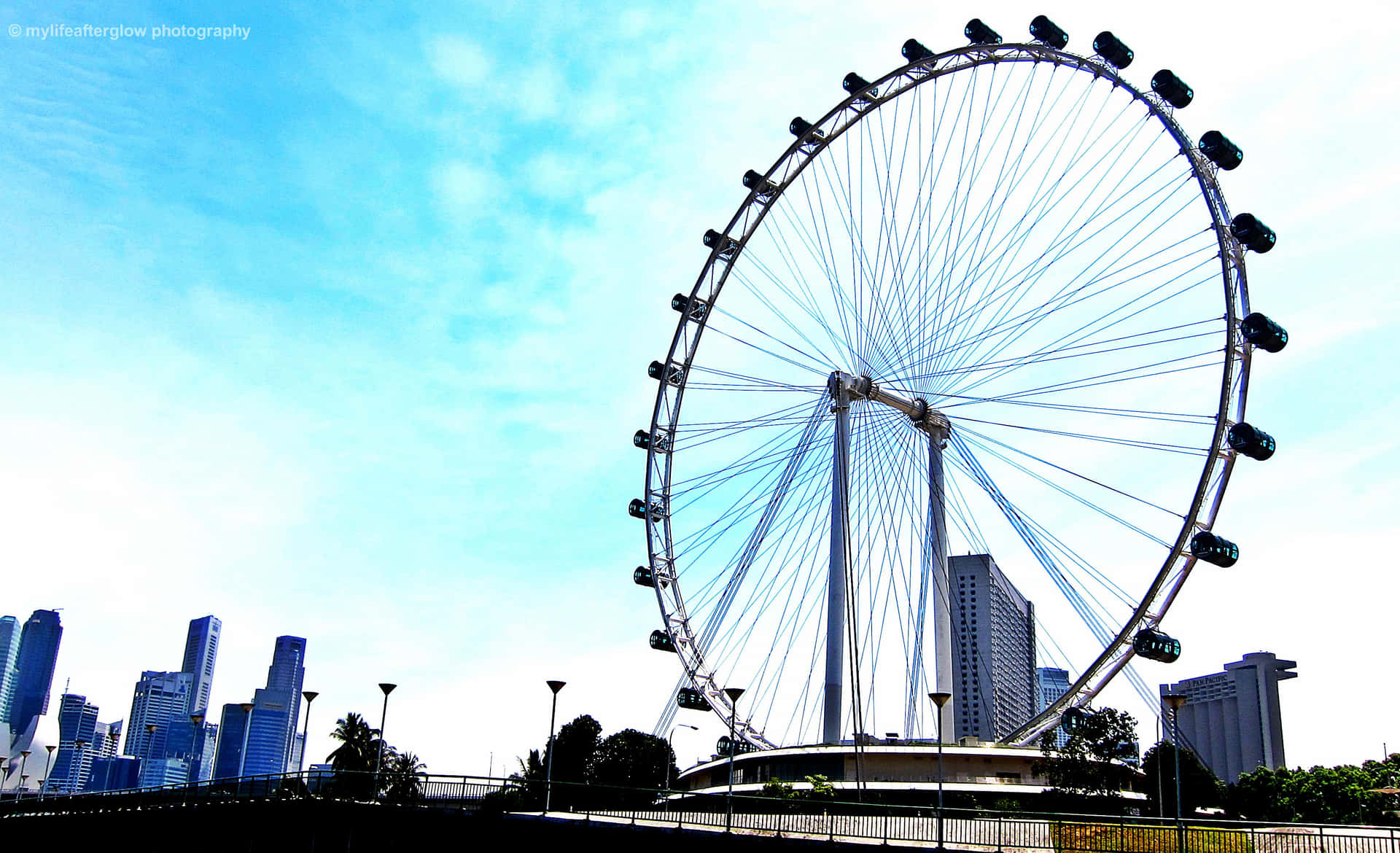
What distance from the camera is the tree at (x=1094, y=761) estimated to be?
45.5 m

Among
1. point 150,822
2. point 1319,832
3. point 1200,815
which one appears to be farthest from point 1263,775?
point 150,822

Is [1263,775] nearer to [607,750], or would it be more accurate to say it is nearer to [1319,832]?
[607,750]

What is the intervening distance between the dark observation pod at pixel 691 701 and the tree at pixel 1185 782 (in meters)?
21.3

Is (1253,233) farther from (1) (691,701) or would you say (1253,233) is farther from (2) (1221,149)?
(1) (691,701)

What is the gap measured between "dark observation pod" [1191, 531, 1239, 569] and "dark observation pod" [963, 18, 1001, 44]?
20911 mm

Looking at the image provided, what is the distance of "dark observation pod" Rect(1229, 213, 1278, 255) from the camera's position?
40156 mm

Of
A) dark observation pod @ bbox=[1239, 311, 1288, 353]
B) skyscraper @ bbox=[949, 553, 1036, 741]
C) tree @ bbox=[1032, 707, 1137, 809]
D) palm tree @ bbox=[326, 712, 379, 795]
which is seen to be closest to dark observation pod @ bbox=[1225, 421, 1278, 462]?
dark observation pod @ bbox=[1239, 311, 1288, 353]

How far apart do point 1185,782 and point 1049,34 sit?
143 ft

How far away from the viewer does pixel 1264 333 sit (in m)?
39.8

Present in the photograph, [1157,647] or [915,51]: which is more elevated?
[915,51]

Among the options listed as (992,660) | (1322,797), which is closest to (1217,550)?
(1322,797)

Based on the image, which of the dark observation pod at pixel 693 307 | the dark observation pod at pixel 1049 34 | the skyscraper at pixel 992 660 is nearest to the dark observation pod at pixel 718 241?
the dark observation pod at pixel 693 307

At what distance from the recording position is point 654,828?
107 feet

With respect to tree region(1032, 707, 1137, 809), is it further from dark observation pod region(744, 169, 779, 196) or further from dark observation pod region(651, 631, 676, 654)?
dark observation pod region(744, 169, 779, 196)
